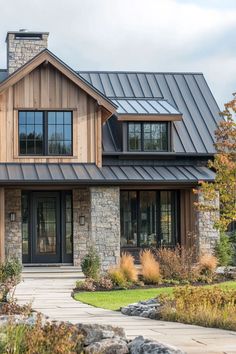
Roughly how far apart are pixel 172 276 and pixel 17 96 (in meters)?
8.40

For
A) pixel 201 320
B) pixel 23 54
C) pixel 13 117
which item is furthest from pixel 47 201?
pixel 201 320

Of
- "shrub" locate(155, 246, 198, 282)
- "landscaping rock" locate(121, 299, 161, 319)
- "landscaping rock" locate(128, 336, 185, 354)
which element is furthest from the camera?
"shrub" locate(155, 246, 198, 282)

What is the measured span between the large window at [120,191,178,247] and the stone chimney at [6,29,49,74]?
20.8 feet

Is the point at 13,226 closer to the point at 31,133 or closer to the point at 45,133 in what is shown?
the point at 31,133

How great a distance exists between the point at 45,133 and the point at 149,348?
17.9 metres

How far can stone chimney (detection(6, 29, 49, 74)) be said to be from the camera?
28.5 metres

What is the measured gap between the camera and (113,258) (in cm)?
2431

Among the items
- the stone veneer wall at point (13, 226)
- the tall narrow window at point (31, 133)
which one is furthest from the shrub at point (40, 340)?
the tall narrow window at point (31, 133)

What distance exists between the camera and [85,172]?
2497 cm

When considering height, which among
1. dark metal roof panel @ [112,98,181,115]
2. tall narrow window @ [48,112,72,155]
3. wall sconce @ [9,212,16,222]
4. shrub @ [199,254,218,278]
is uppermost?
dark metal roof panel @ [112,98,181,115]

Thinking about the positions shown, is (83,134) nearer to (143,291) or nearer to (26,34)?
(26,34)

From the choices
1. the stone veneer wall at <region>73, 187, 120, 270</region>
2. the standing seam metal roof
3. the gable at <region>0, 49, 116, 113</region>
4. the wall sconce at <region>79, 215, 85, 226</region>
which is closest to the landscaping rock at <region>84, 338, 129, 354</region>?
the stone veneer wall at <region>73, 187, 120, 270</region>

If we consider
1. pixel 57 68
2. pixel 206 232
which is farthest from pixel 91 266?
pixel 57 68

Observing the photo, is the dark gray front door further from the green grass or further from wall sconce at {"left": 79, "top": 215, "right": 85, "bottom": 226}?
the green grass
